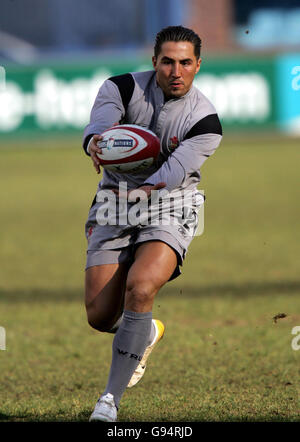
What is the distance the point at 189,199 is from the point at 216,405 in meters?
1.33

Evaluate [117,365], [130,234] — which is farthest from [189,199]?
[117,365]

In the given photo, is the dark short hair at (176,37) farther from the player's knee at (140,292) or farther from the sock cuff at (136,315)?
the sock cuff at (136,315)

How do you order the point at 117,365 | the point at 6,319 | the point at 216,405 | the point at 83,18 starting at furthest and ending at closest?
1. the point at 83,18
2. the point at 6,319
3. the point at 216,405
4. the point at 117,365

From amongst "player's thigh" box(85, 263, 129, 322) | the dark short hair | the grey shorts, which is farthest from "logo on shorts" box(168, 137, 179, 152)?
"player's thigh" box(85, 263, 129, 322)

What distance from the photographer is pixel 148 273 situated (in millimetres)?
4891

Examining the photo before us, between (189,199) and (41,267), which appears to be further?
(41,267)

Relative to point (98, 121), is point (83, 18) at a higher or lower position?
lower

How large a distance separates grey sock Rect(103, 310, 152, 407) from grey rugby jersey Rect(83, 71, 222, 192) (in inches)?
33.4

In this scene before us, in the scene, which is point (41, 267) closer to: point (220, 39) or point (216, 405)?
point (216, 405)

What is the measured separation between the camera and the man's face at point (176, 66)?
16.9 ft

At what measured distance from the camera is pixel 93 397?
18.6 feet

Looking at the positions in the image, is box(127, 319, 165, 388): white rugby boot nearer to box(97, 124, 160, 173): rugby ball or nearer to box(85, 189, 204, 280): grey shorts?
box(85, 189, 204, 280): grey shorts

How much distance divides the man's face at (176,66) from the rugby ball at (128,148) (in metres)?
0.33

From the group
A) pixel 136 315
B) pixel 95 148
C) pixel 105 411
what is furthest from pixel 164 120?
pixel 105 411
